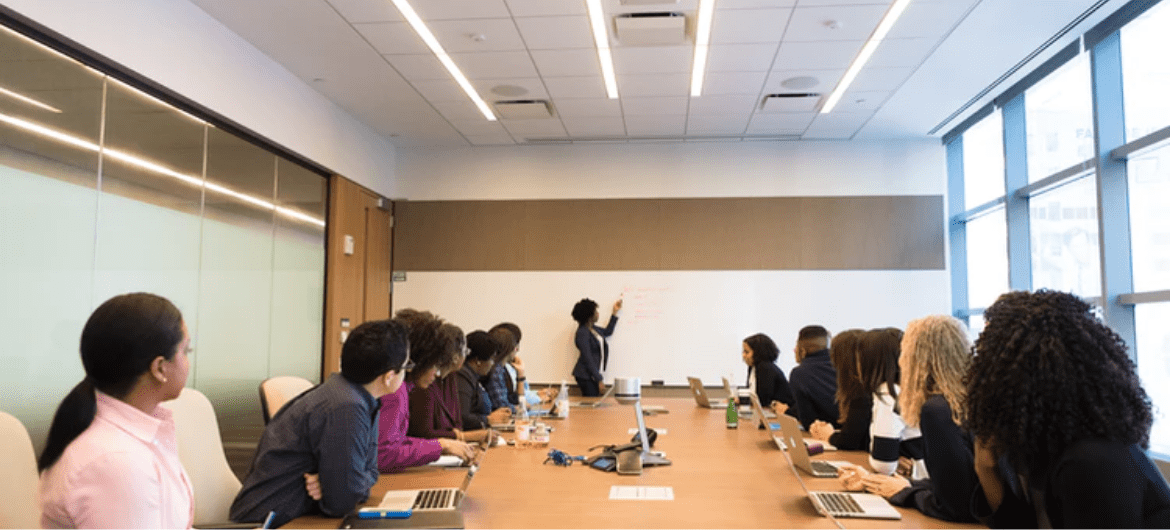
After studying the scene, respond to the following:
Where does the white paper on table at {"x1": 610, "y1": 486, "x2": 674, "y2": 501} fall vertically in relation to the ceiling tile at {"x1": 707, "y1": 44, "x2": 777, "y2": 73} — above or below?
below

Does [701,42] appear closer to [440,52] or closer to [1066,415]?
[440,52]

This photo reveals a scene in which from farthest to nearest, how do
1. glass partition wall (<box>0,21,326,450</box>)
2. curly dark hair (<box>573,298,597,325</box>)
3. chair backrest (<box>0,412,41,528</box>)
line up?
curly dark hair (<box>573,298,597,325</box>) < glass partition wall (<box>0,21,326,450</box>) < chair backrest (<box>0,412,41,528</box>)

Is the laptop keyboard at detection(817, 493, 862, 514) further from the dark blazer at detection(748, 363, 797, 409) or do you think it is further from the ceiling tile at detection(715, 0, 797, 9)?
the ceiling tile at detection(715, 0, 797, 9)

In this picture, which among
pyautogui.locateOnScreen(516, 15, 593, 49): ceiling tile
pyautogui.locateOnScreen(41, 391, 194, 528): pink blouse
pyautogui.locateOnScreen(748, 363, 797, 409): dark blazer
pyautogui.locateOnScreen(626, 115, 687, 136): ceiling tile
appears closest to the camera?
pyautogui.locateOnScreen(41, 391, 194, 528): pink blouse

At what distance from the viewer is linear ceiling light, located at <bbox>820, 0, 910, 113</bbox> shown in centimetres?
496

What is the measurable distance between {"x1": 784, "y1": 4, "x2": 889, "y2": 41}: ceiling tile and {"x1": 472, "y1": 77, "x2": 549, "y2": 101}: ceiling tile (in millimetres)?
2143

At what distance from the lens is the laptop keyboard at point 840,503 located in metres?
2.47

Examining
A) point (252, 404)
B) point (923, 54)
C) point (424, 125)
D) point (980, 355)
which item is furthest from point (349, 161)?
point (980, 355)

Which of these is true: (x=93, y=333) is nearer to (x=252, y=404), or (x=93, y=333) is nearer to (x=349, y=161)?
(x=252, y=404)

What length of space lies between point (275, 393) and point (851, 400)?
2715 millimetres

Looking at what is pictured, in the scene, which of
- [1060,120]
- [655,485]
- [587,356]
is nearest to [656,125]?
[587,356]

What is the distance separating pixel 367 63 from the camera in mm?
5941

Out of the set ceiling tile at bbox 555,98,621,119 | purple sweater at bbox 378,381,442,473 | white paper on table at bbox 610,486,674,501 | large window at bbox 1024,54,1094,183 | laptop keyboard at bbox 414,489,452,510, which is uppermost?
ceiling tile at bbox 555,98,621,119

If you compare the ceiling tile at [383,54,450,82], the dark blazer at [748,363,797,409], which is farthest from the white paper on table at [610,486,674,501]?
the ceiling tile at [383,54,450,82]
